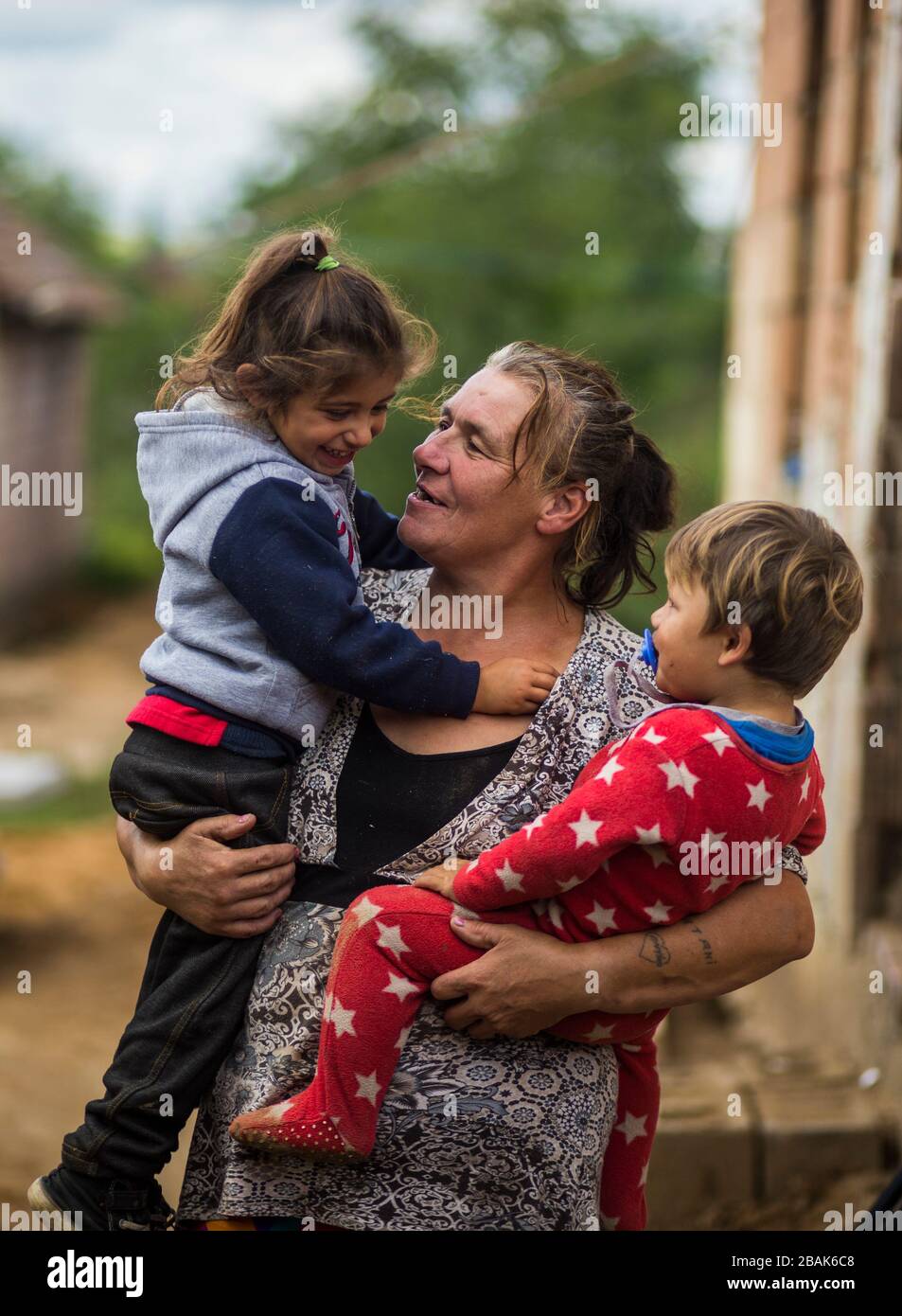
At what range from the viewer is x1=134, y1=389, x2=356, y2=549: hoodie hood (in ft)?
7.59

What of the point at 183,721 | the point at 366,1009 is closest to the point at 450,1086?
the point at 366,1009

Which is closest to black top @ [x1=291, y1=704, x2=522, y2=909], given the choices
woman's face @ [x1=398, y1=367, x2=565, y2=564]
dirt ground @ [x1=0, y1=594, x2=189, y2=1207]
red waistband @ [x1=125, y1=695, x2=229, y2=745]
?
red waistband @ [x1=125, y1=695, x2=229, y2=745]

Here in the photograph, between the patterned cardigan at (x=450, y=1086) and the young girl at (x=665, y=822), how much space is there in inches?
2.4

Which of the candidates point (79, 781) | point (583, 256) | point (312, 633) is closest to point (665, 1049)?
point (312, 633)

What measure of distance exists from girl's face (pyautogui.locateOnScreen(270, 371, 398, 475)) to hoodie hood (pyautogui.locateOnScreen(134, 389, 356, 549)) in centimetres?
2

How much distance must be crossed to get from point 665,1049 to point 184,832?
4654 mm

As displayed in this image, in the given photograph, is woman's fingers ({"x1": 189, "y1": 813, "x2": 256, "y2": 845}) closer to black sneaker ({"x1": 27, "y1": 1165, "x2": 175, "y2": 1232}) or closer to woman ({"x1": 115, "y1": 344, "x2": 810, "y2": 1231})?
woman ({"x1": 115, "y1": 344, "x2": 810, "y2": 1231})

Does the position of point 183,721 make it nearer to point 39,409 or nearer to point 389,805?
point 389,805

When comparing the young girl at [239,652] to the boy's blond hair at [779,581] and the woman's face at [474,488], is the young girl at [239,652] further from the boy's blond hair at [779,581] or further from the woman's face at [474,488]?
the boy's blond hair at [779,581]

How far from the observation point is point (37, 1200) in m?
2.40

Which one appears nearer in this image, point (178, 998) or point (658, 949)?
point (658, 949)

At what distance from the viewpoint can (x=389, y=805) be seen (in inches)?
92.5

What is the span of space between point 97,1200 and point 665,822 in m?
1.13

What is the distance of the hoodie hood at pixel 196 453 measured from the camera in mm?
2312
